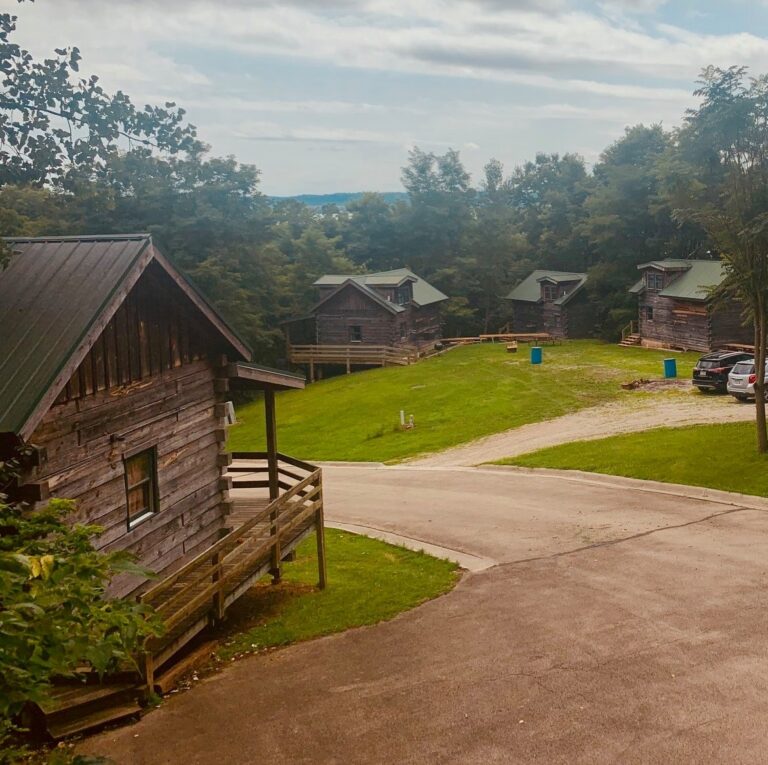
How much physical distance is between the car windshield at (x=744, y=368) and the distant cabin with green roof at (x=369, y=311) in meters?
31.6

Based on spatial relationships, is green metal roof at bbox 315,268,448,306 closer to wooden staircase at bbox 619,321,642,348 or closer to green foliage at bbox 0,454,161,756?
wooden staircase at bbox 619,321,642,348

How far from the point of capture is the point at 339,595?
1628 cm

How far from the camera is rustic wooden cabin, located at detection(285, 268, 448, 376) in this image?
64812mm

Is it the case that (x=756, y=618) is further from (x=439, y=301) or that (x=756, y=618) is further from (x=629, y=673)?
(x=439, y=301)

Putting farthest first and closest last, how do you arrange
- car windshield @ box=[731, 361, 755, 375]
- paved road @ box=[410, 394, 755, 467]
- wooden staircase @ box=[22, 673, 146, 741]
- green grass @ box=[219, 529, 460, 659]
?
car windshield @ box=[731, 361, 755, 375]
paved road @ box=[410, 394, 755, 467]
green grass @ box=[219, 529, 460, 659]
wooden staircase @ box=[22, 673, 146, 741]

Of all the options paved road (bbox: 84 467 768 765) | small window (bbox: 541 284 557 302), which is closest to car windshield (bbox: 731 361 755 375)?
paved road (bbox: 84 467 768 765)

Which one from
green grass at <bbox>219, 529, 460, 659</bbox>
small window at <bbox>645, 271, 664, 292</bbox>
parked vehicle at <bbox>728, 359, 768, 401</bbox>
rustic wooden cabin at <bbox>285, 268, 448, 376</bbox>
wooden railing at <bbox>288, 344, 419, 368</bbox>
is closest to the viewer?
green grass at <bbox>219, 529, 460, 659</bbox>

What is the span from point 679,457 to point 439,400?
21008mm

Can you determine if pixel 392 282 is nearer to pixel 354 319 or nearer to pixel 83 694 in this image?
pixel 354 319

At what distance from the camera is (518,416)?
135 feet

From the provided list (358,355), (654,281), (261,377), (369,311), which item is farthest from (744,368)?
(369,311)

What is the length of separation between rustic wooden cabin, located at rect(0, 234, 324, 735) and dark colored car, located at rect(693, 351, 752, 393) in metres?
27.6

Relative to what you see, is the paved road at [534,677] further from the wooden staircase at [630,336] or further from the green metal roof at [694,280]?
the wooden staircase at [630,336]

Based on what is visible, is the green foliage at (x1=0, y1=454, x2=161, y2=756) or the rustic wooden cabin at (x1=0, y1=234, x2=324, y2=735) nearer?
the green foliage at (x1=0, y1=454, x2=161, y2=756)
